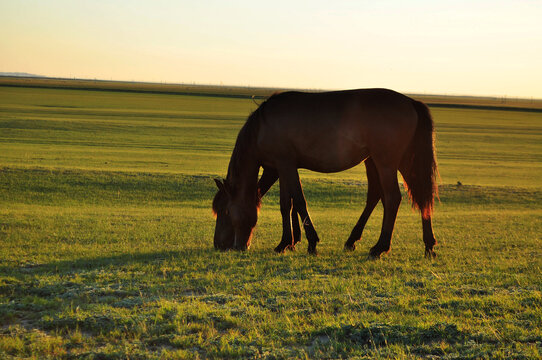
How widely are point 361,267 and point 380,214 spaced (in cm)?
1000

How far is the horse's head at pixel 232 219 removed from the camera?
920cm

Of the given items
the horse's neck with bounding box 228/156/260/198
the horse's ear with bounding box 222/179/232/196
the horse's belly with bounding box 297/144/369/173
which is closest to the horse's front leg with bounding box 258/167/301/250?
the horse's neck with bounding box 228/156/260/198

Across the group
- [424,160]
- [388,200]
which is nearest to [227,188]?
[388,200]

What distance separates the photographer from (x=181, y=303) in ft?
19.4

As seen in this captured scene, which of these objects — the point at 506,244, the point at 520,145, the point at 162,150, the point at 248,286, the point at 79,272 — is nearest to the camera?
the point at 248,286

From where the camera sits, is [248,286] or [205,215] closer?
[248,286]

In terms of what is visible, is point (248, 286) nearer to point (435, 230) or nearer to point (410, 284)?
point (410, 284)

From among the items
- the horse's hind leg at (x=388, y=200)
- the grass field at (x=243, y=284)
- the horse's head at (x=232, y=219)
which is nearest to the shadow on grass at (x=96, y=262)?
the grass field at (x=243, y=284)

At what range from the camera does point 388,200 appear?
8.64 metres

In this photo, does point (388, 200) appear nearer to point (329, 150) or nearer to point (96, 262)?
point (329, 150)

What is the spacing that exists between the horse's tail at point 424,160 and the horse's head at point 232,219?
275 centimetres

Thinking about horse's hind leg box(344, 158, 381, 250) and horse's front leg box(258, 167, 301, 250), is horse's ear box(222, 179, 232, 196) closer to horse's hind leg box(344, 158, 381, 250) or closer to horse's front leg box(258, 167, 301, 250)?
horse's front leg box(258, 167, 301, 250)

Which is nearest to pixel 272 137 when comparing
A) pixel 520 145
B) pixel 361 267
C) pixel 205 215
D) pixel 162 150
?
pixel 361 267

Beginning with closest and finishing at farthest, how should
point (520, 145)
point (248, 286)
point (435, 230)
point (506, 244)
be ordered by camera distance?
point (248, 286), point (506, 244), point (435, 230), point (520, 145)
